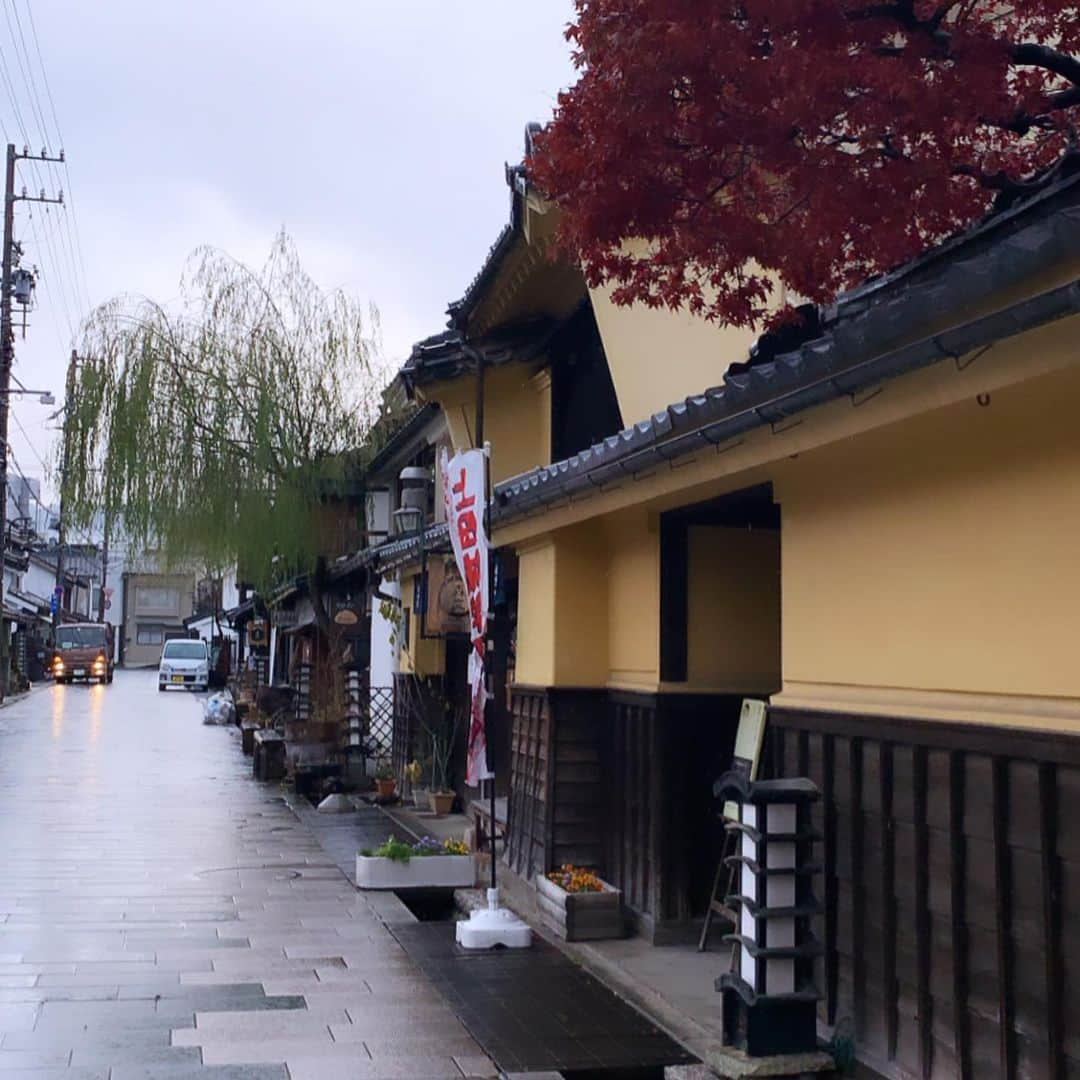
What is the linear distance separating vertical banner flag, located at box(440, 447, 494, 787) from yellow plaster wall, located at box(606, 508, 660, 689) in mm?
1183

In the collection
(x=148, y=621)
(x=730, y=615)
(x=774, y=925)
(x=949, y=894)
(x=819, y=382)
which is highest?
(x=148, y=621)

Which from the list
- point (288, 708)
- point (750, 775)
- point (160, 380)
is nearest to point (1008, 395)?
point (750, 775)

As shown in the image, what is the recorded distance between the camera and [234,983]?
8.72 m

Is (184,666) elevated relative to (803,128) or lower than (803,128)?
lower

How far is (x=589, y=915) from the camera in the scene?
10.0m

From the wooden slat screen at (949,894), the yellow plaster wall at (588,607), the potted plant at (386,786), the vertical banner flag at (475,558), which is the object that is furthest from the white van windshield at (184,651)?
the wooden slat screen at (949,894)

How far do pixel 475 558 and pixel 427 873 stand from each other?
360cm

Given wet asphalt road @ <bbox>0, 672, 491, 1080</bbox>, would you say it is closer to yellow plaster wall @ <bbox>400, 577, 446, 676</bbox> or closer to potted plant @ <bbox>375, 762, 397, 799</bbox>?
potted plant @ <bbox>375, 762, 397, 799</bbox>

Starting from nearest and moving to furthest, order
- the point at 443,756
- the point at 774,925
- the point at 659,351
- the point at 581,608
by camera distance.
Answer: the point at 774,925 < the point at 659,351 < the point at 581,608 < the point at 443,756

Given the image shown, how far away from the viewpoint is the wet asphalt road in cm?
709

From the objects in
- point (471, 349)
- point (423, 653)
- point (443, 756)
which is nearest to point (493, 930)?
point (471, 349)

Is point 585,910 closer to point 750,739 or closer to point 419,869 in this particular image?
point 750,739

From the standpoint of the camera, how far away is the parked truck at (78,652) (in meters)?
64.2

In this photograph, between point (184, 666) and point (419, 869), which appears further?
point (184, 666)
